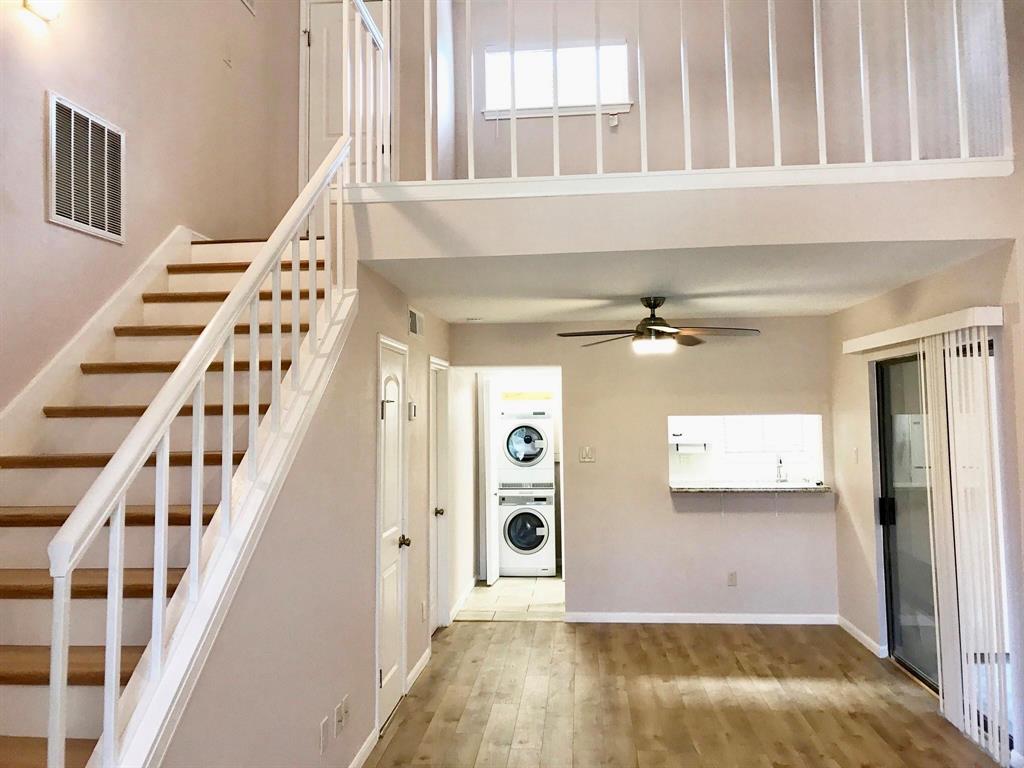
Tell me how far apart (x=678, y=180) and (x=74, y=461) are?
266cm

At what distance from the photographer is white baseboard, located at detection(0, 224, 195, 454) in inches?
97.9

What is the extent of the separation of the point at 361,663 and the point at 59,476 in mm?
1511

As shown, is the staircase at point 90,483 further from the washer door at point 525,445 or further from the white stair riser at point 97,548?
the washer door at point 525,445

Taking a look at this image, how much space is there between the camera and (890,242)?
2783 mm

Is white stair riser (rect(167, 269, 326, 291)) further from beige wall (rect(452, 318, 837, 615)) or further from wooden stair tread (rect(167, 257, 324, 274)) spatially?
beige wall (rect(452, 318, 837, 615))

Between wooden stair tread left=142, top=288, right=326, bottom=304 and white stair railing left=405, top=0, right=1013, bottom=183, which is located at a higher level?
white stair railing left=405, top=0, right=1013, bottom=183

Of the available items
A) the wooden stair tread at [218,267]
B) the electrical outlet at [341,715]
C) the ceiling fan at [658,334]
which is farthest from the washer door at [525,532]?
the wooden stair tread at [218,267]

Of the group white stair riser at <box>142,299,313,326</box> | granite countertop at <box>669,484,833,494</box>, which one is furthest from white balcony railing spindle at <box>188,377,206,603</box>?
granite countertop at <box>669,484,833,494</box>

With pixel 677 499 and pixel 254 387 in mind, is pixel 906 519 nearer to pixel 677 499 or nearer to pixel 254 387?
pixel 677 499

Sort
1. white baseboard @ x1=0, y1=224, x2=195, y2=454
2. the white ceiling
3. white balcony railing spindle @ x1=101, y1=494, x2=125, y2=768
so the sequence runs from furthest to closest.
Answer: the white ceiling → white baseboard @ x1=0, y1=224, x2=195, y2=454 → white balcony railing spindle @ x1=101, y1=494, x2=125, y2=768

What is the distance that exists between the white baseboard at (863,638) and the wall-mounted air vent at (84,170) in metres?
5.15

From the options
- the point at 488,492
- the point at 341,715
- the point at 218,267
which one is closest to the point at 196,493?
the point at 341,715

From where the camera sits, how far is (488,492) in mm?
6629

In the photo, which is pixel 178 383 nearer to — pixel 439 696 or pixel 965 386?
pixel 439 696
